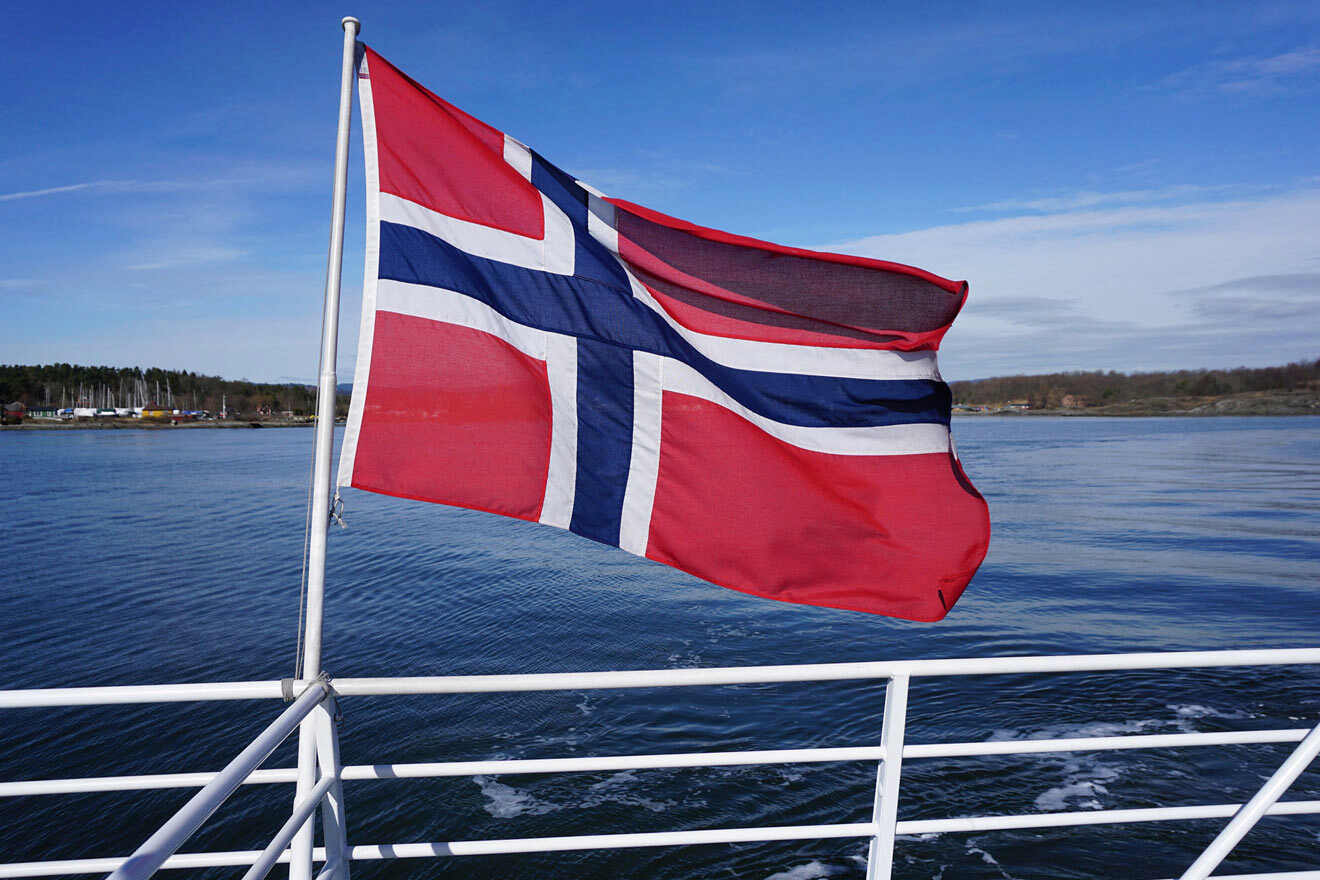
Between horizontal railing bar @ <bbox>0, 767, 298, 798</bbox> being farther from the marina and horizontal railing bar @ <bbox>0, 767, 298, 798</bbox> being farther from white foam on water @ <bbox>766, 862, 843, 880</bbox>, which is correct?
white foam on water @ <bbox>766, 862, 843, 880</bbox>

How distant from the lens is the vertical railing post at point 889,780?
244cm

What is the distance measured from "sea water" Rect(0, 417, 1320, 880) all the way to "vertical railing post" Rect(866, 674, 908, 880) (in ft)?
11.4

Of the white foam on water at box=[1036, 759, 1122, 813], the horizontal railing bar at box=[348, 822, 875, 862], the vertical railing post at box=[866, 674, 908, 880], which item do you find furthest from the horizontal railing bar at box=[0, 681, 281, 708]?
the white foam on water at box=[1036, 759, 1122, 813]

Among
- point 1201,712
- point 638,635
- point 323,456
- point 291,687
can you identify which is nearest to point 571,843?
point 291,687

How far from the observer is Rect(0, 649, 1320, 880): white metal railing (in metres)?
2.09

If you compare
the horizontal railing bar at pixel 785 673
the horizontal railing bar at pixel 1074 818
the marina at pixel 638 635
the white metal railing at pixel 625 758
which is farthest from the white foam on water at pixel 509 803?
the horizontal railing bar at pixel 785 673

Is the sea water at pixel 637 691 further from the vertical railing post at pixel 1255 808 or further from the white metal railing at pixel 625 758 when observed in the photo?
the vertical railing post at pixel 1255 808

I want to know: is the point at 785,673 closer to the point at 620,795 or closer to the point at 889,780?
the point at 889,780

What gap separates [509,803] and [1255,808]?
597cm

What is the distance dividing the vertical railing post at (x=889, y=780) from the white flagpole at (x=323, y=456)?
159 cm

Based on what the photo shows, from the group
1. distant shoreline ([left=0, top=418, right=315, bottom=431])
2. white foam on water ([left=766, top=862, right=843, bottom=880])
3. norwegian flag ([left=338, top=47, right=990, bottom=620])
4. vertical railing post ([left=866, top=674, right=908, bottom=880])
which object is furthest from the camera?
distant shoreline ([left=0, top=418, right=315, bottom=431])

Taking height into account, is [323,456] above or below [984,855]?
above

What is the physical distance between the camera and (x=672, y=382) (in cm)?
314

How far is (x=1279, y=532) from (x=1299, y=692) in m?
15.5
